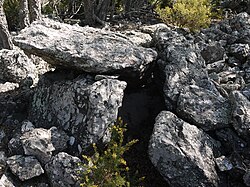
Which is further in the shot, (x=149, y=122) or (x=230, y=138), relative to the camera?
(x=149, y=122)

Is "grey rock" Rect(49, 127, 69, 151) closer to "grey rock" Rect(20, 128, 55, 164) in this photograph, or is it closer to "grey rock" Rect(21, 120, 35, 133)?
"grey rock" Rect(20, 128, 55, 164)

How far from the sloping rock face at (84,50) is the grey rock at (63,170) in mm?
1904

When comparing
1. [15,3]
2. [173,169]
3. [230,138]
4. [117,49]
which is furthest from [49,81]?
[15,3]

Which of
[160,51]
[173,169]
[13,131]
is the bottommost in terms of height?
[13,131]

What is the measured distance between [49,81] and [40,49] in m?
0.98

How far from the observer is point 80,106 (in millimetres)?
7184

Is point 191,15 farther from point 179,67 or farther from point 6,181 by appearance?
point 6,181

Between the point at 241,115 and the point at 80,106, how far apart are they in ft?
10.4

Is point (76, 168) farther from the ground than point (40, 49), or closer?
closer

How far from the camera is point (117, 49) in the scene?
7.74 meters

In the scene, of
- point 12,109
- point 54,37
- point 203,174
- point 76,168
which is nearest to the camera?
point 203,174

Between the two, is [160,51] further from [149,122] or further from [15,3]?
[15,3]

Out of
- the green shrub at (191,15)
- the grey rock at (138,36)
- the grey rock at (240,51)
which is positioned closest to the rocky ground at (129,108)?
the grey rock at (240,51)

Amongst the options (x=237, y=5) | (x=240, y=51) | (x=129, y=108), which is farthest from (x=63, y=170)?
(x=237, y=5)
